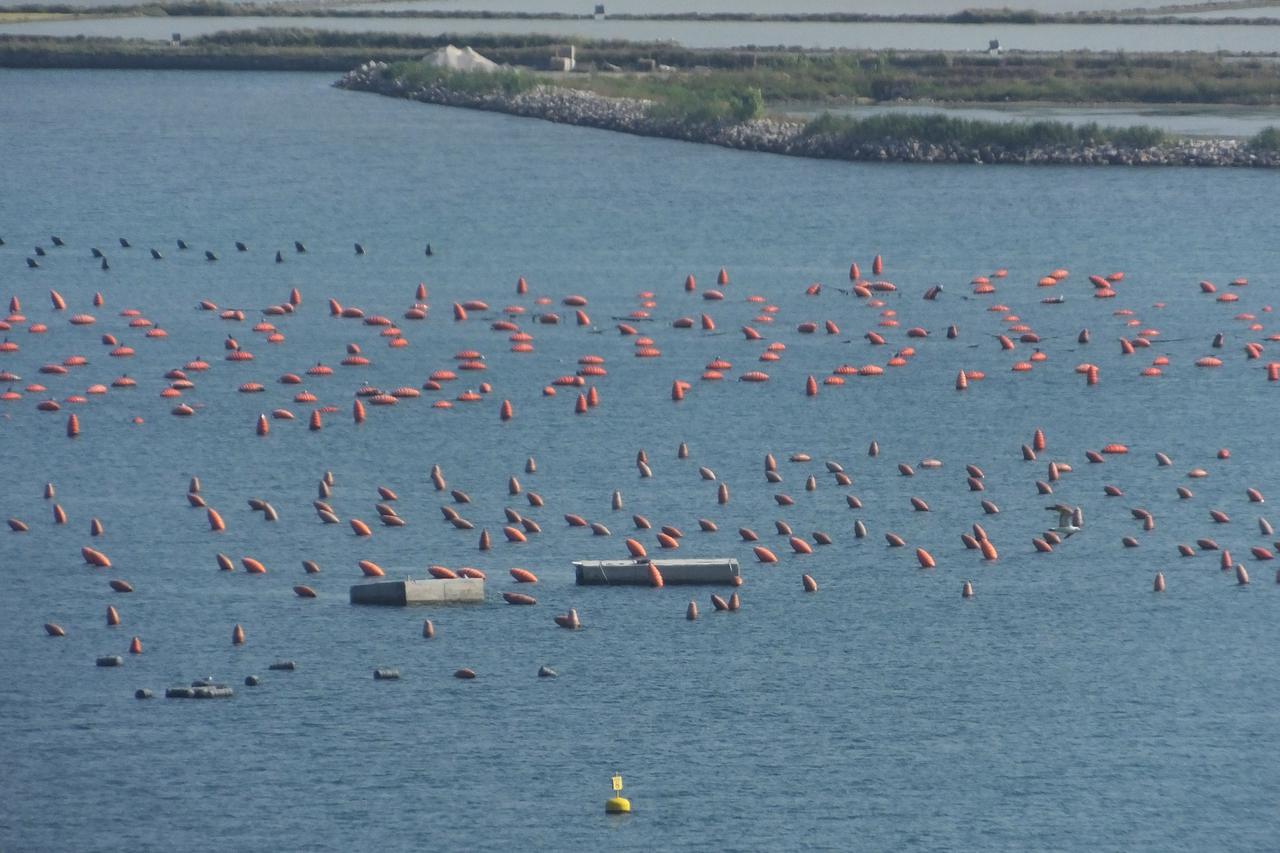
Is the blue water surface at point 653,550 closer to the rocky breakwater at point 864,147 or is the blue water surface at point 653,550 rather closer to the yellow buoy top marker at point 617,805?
the yellow buoy top marker at point 617,805

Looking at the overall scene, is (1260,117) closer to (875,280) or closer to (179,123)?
(875,280)

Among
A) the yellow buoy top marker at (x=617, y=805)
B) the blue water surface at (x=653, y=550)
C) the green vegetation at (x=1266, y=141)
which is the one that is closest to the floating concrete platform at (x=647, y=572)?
the blue water surface at (x=653, y=550)

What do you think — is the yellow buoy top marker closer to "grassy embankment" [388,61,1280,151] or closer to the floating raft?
the floating raft

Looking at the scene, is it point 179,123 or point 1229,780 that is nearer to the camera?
point 1229,780

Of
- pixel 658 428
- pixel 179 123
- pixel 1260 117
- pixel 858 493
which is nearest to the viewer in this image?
pixel 858 493

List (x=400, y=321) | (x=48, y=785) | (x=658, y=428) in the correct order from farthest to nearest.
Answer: (x=400, y=321) → (x=658, y=428) → (x=48, y=785)

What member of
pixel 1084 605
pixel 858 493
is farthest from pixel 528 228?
pixel 1084 605

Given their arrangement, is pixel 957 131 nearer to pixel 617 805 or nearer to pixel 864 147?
pixel 864 147

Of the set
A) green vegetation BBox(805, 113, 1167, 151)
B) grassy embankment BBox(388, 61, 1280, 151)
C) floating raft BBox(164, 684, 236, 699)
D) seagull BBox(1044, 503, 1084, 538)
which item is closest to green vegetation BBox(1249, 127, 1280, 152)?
grassy embankment BBox(388, 61, 1280, 151)

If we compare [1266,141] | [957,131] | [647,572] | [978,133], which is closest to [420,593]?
[647,572]
